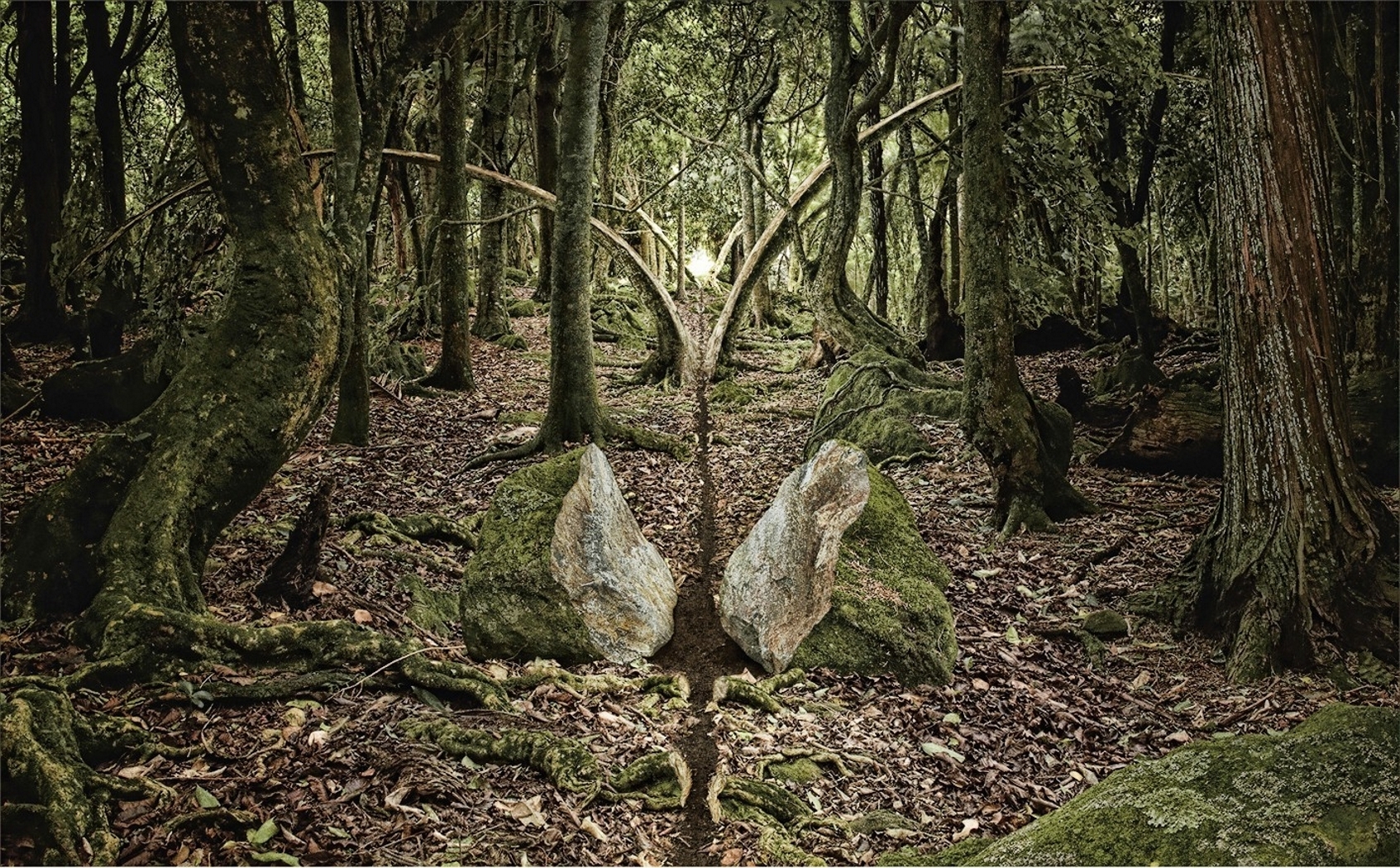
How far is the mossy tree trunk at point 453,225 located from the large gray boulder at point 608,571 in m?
6.17

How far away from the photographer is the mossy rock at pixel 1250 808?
2.09m

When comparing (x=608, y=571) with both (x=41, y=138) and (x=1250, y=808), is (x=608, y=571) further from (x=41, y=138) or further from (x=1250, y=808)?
(x=41, y=138)

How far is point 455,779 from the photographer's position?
415cm

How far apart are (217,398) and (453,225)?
25.1ft

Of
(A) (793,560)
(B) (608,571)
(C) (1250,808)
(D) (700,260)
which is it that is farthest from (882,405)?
(D) (700,260)

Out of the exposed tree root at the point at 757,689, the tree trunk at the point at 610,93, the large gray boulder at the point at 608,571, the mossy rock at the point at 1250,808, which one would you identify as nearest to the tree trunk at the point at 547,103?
the tree trunk at the point at 610,93

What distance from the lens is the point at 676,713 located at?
5.43 metres

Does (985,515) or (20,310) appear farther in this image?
Result: (20,310)

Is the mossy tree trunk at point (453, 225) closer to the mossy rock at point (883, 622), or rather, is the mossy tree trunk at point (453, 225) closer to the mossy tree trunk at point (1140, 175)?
the mossy rock at point (883, 622)

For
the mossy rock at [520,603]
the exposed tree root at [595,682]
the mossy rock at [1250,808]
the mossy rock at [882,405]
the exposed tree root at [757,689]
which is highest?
the mossy rock at [882,405]

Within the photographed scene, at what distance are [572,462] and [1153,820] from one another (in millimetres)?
5048

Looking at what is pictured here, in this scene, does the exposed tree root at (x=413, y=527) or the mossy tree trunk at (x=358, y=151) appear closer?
the exposed tree root at (x=413, y=527)

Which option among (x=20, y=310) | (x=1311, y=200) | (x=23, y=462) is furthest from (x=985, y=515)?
(x=20, y=310)

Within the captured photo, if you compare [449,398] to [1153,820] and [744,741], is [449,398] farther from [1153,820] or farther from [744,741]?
[1153,820]
